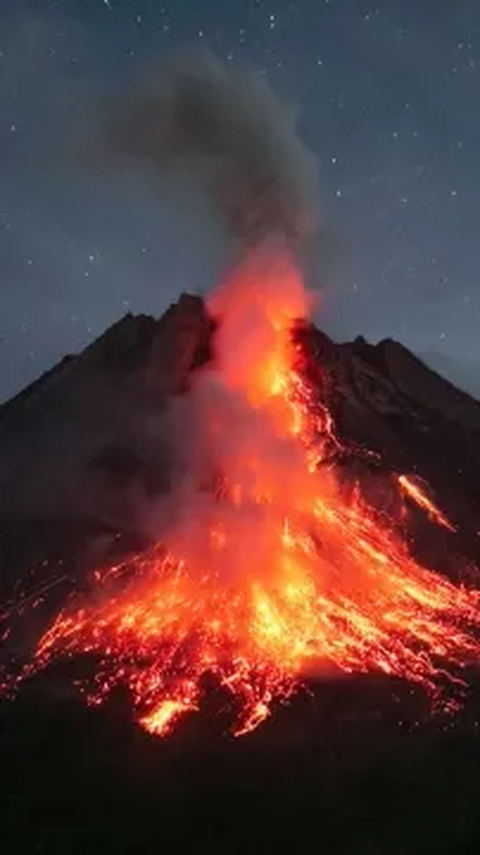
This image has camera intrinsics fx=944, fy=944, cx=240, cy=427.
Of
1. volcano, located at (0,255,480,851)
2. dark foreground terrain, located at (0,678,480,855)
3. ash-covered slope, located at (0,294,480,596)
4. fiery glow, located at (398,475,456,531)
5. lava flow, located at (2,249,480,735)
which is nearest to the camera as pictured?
dark foreground terrain, located at (0,678,480,855)

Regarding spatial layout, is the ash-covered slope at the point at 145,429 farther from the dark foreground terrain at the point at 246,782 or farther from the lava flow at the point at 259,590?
the dark foreground terrain at the point at 246,782

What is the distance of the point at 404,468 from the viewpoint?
6109cm

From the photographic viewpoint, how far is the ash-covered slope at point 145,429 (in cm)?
5297

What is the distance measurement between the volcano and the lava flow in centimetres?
14

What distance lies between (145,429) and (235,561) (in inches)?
545

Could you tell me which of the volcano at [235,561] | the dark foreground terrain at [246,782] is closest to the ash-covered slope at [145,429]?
the volcano at [235,561]

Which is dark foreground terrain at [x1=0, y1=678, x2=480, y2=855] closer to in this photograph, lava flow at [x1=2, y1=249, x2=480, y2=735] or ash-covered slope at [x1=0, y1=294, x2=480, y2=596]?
lava flow at [x1=2, y1=249, x2=480, y2=735]

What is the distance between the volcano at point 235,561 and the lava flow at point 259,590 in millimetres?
138

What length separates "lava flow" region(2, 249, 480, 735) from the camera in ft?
121

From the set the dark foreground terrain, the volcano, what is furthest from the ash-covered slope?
the dark foreground terrain

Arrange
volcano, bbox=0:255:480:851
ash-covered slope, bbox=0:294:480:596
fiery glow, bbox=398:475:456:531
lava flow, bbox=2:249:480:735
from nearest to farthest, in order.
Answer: volcano, bbox=0:255:480:851 < lava flow, bbox=2:249:480:735 < ash-covered slope, bbox=0:294:480:596 < fiery glow, bbox=398:475:456:531

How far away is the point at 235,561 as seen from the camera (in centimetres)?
4831

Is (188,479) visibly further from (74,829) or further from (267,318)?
(74,829)

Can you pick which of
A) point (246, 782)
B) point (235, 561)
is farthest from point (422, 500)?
point (246, 782)
